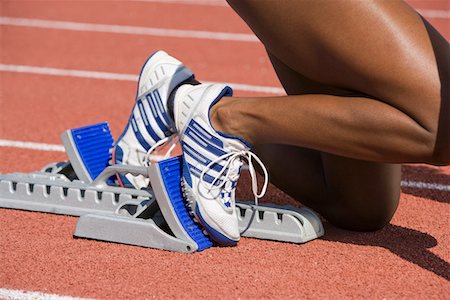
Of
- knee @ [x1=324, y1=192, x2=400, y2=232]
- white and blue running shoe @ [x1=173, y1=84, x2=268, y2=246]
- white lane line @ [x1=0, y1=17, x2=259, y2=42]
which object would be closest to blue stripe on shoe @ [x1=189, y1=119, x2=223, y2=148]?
white and blue running shoe @ [x1=173, y1=84, x2=268, y2=246]

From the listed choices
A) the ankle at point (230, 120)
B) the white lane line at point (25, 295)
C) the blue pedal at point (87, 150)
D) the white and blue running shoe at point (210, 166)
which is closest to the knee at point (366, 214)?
the white and blue running shoe at point (210, 166)

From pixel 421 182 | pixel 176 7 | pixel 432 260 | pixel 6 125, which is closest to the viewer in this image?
pixel 432 260

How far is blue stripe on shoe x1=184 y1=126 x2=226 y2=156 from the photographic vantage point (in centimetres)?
305

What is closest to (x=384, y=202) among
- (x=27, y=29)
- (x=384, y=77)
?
(x=384, y=77)

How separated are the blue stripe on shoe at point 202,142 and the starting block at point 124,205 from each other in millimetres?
137

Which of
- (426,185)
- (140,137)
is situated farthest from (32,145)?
(426,185)

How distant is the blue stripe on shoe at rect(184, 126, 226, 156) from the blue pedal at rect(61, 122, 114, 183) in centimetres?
72

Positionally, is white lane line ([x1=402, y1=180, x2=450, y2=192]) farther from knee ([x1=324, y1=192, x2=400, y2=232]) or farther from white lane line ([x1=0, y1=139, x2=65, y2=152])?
white lane line ([x1=0, y1=139, x2=65, y2=152])

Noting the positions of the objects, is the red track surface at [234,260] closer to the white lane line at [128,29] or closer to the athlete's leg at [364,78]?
the athlete's leg at [364,78]

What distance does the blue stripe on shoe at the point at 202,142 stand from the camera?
305 centimetres

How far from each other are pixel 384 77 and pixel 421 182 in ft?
5.03

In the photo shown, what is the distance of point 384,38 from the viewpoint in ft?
9.04

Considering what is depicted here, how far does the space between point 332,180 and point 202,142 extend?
59 cm

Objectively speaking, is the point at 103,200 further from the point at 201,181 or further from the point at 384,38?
the point at 384,38
